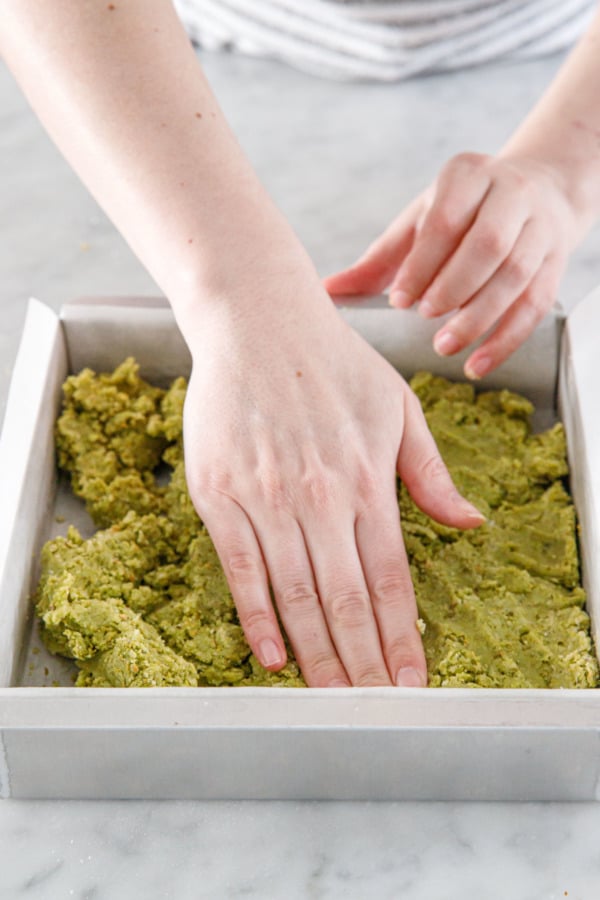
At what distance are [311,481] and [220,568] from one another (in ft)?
0.40

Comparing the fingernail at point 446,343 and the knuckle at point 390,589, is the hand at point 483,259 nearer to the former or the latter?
the fingernail at point 446,343

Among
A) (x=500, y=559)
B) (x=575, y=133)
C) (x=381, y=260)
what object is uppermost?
(x=575, y=133)

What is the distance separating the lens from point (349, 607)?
90 cm

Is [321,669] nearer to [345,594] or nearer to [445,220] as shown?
[345,594]

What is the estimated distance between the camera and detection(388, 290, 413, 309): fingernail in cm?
114

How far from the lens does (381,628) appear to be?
908 mm

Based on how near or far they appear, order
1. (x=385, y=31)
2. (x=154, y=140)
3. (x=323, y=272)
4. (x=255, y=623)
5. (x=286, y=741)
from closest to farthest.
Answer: (x=286, y=741) → (x=255, y=623) → (x=154, y=140) → (x=323, y=272) → (x=385, y=31)

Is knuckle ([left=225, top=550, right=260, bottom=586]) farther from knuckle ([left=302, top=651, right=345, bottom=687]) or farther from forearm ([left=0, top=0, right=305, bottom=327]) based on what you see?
forearm ([left=0, top=0, right=305, bottom=327])

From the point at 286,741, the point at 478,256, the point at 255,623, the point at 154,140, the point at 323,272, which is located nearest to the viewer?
the point at 286,741

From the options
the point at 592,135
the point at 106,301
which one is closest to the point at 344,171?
the point at 592,135

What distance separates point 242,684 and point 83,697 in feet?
0.48

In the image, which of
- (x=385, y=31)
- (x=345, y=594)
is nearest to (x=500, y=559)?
(x=345, y=594)

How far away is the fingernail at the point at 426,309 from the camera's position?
112 centimetres

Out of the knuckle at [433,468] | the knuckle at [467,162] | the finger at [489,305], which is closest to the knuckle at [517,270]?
the finger at [489,305]
